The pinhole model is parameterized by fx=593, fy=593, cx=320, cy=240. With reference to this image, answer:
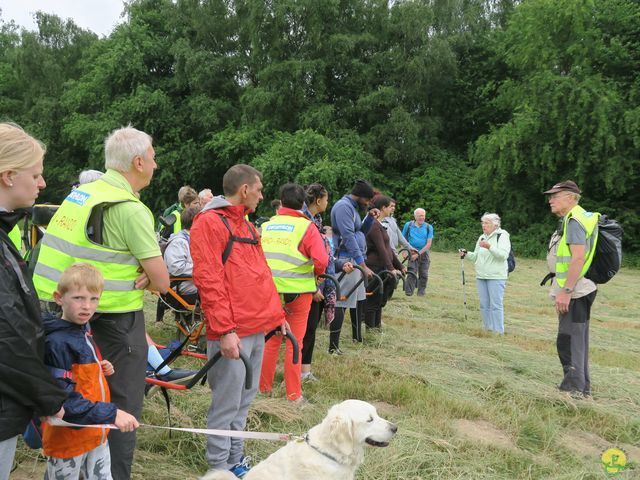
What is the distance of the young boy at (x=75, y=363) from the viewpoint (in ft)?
8.20

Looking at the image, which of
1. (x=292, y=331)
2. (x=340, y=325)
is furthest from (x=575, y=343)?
(x=292, y=331)

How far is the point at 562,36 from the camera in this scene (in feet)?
86.0

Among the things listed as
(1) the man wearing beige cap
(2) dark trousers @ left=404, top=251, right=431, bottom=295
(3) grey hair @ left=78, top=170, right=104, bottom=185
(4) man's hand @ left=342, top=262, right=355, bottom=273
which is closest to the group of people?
(4) man's hand @ left=342, top=262, right=355, bottom=273

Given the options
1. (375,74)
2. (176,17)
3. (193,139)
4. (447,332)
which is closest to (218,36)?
(176,17)

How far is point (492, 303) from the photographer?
9102 mm

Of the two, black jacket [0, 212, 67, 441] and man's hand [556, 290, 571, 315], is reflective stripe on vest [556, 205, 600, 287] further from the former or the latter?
black jacket [0, 212, 67, 441]

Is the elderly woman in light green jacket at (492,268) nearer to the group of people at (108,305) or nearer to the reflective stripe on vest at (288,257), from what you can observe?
the reflective stripe on vest at (288,257)

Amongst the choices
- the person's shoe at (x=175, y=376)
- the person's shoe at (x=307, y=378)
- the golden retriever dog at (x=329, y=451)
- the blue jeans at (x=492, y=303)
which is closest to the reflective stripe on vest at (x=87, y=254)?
the golden retriever dog at (x=329, y=451)

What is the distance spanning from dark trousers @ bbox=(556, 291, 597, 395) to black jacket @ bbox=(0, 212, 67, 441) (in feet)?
16.4

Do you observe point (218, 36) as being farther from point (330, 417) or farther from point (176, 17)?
point (330, 417)

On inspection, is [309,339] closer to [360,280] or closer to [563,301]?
[360,280]

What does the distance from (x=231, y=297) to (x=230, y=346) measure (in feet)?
1.10

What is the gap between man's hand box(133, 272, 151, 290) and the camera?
116 inches

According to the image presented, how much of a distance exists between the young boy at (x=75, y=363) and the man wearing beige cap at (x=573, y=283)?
453 centimetres
